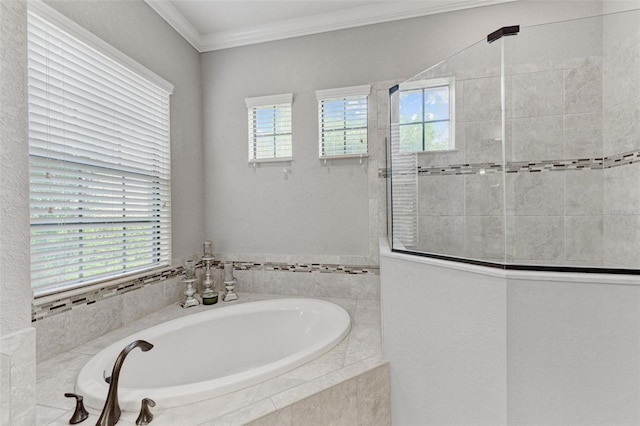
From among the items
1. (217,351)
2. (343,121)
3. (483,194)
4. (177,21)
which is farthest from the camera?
(343,121)

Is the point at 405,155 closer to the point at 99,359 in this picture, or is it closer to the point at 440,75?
the point at 440,75

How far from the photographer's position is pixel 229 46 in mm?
2527

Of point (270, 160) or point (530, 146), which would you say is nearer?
point (530, 146)

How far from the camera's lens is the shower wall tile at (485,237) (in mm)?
1309

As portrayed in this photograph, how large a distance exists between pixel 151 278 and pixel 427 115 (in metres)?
2.18

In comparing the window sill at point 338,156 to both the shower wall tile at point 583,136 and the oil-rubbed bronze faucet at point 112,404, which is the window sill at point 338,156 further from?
the oil-rubbed bronze faucet at point 112,404

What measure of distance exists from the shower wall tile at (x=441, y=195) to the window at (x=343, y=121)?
0.70 m

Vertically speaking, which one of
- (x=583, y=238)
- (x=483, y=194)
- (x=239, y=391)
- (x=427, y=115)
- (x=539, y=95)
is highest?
(x=539, y=95)

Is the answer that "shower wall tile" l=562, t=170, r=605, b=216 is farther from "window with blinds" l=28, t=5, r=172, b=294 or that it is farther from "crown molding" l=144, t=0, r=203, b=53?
"crown molding" l=144, t=0, r=203, b=53

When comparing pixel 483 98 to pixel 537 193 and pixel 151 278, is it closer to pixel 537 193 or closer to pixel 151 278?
pixel 537 193

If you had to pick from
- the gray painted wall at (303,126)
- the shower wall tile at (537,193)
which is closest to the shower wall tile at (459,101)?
the shower wall tile at (537,193)

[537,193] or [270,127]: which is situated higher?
[270,127]

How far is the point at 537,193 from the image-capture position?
5.56ft

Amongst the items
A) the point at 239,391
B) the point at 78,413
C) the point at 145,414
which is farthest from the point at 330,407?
the point at 78,413
